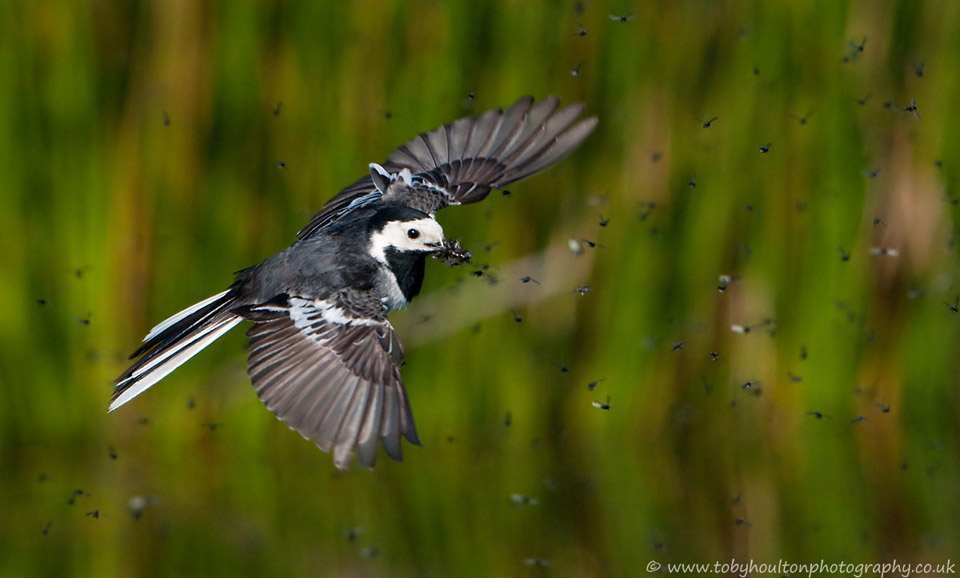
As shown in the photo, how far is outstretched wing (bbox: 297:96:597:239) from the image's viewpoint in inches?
185

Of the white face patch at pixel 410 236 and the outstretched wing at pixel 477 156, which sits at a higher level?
the outstretched wing at pixel 477 156

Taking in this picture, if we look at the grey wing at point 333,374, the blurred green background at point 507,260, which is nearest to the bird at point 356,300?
the grey wing at point 333,374

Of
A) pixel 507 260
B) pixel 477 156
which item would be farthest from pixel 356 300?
pixel 507 260

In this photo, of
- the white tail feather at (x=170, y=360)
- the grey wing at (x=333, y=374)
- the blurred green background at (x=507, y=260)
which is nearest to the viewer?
the grey wing at (x=333, y=374)

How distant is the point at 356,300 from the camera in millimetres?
4293

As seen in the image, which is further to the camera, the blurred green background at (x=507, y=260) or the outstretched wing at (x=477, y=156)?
the blurred green background at (x=507, y=260)

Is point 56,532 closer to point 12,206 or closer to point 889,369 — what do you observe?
point 12,206

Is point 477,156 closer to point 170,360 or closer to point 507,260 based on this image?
point 507,260

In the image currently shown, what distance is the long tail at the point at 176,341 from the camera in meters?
4.25

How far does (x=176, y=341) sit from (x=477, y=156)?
125cm

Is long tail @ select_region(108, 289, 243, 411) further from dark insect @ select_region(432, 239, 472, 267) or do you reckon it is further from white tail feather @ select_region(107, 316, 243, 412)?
dark insect @ select_region(432, 239, 472, 267)

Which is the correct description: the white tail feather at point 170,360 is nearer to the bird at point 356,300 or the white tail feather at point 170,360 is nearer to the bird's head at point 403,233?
the bird at point 356,300

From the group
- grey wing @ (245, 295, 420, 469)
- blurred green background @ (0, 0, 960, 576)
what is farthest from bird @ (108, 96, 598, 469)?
blurred green background @ (0, 0, 960, 576)

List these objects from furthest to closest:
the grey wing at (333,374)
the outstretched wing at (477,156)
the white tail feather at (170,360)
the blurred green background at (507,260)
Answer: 1. the blurred green background at (507,260)
2. the outstretched wing at (477,156)
3. the white tail feather at (170,360)
4. the grey wing at (333,374)
